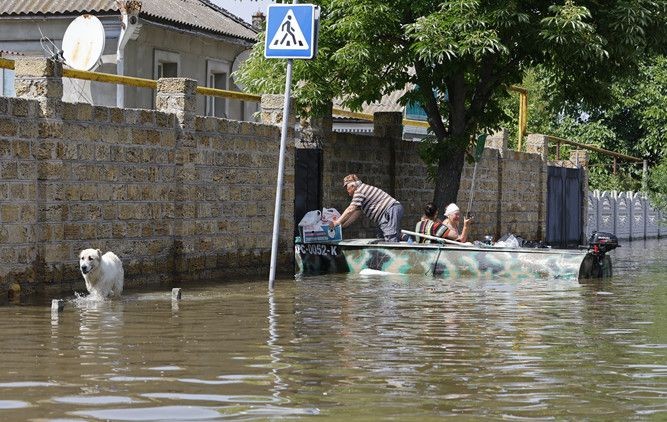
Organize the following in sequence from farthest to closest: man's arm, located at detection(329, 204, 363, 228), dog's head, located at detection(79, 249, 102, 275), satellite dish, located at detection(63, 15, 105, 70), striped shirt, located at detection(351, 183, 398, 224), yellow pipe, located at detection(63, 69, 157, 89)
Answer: striped shirt, located at detection(351, 183, 398, 224) < man's arm, located at detection(329, 204, 363, 228) < satellite dish, located at detection(63, 15, 105, 70) < yellow pipe, located at detection(63, 69, 157, 89) < dog's head, located at detection(79, 249, 102, 275)

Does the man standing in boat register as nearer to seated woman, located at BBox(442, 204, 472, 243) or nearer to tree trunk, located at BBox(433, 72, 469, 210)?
seated woman, located at BBox(442, 204, 472, 243)

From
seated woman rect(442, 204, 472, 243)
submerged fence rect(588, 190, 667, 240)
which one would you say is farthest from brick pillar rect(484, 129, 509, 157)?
seated woman rect(442, 204, 472, 243)

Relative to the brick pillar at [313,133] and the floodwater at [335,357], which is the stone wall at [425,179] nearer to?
the brick pillar at [313,133]

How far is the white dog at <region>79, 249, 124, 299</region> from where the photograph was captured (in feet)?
48.4

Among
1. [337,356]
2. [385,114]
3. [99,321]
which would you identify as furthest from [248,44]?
[337,356]

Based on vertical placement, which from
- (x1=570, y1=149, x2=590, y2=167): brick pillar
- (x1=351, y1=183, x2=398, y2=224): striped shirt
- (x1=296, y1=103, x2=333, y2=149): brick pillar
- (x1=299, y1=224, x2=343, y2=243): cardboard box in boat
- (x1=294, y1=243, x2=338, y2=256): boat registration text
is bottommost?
(x1=294, y1=243, x2=338, y2=256): boat registration text

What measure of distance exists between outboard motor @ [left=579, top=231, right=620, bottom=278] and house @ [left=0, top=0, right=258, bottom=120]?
9.60m

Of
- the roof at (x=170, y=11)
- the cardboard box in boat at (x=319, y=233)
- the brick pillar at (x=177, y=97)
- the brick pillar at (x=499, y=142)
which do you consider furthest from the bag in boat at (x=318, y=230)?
the brick pillar at (x=499, y=142)

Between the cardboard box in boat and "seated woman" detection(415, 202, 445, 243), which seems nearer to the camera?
the cardboard box in boat

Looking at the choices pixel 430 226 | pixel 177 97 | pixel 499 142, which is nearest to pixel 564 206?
pixel 499 142

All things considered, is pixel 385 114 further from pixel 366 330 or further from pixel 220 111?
pixel 366 330

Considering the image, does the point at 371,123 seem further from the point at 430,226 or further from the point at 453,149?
the point at 430,226

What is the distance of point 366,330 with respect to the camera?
12.1 metres

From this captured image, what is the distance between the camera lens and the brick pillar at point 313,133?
2281 cm
